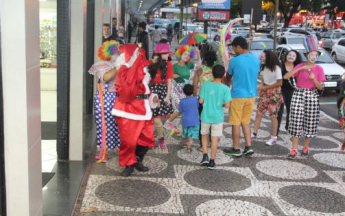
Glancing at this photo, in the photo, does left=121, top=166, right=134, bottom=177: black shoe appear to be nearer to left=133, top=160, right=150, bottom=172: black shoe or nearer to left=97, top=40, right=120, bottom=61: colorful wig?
left=133, top=160, right=150, bottom=172: black shoe

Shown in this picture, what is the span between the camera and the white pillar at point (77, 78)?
5.84 metres

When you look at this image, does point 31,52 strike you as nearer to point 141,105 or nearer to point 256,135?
point 141,105

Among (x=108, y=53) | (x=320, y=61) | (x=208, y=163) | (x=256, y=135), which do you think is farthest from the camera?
(x=320, y=61)

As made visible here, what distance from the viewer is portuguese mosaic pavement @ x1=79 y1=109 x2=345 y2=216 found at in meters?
4.82

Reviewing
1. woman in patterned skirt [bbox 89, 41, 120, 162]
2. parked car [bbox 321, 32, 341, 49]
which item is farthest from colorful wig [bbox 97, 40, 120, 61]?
parked car [bbox 321, 32, 341, 49]

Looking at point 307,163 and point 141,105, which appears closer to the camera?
point 141,105

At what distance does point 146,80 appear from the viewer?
18.1ft

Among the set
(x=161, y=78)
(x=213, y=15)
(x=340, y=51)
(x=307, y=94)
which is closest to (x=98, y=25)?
(x=161, y=78)

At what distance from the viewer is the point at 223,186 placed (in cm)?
550

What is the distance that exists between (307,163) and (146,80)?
2.90m

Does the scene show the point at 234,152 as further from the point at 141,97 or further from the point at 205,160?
the point at 141,97

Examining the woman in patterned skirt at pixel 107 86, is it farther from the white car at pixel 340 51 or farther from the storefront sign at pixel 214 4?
the white car at pixel 340 51

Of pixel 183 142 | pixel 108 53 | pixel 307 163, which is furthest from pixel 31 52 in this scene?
pixel 307 163

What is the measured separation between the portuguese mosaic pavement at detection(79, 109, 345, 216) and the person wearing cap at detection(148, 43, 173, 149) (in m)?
0.63
